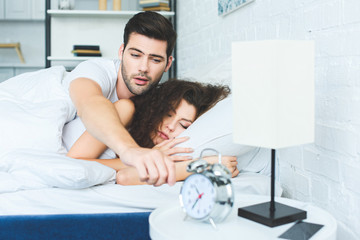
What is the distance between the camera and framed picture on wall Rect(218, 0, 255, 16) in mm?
2096

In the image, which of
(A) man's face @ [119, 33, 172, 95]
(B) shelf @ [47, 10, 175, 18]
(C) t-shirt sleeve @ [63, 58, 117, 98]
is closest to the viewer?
(C) t-shirt sleeve @ [63, 58, 117, 98]

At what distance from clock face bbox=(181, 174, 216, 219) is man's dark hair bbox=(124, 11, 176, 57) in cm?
114

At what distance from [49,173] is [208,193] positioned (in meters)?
0.58

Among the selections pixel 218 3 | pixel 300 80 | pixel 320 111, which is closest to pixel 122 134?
pixel 300 80

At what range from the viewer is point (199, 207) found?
0.94 metres

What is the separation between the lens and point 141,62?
6.43 ft

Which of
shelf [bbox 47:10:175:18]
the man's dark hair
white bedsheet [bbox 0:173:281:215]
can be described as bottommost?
white bedsheet [bbox 0:173:281:215]

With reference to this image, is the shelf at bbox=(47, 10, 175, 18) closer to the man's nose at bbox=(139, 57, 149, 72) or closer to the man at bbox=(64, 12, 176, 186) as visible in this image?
the man at bbox=(64, 12, 176, 186)

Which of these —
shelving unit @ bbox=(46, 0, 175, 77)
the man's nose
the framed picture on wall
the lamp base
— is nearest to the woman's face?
the man's nose

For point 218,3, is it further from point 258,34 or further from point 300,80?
point 300,80

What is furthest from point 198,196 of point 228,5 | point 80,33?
point 80,33

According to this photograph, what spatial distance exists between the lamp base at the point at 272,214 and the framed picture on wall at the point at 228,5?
1.22 m

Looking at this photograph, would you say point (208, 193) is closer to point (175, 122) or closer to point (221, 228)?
point (221, 228)

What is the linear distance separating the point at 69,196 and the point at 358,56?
922 mm
